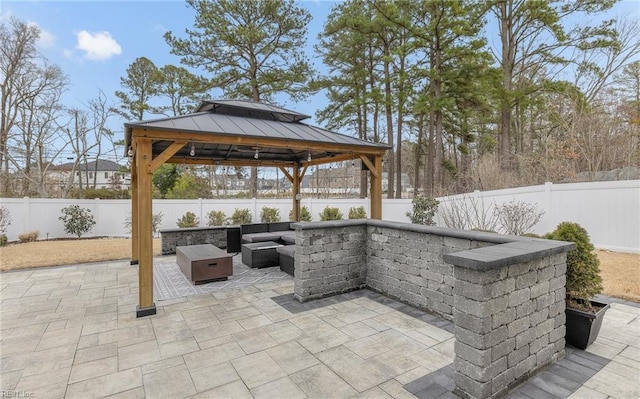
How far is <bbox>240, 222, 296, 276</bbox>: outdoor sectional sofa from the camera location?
5.95 metres

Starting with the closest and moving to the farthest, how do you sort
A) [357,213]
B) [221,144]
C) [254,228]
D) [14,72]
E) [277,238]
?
1. [221,144]
2. [277,238]
3. [254,228]
4. [357,213]
5. [14,72]

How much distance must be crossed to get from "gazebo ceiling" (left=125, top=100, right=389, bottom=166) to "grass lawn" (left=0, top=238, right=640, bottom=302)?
3.19 m

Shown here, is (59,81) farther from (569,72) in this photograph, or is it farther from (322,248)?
(569,72)

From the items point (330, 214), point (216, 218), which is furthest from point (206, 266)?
point (330, 214)

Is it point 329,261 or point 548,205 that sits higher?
point 548,205

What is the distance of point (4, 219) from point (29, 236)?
2.61 feet

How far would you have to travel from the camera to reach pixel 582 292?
9.89 ft

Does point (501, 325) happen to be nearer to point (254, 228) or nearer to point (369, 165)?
point (369, 165)

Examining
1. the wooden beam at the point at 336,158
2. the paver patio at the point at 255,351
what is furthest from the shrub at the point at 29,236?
the wooden beam at the point at 336,158

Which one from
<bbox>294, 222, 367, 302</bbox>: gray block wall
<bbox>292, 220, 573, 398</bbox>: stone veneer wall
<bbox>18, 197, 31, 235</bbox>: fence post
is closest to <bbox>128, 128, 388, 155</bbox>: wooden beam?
<bbox>294, 222, 367, 302</bbox>: gray block wall

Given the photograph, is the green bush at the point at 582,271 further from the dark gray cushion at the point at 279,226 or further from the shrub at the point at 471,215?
the dark gray cushion at the point at 279,226

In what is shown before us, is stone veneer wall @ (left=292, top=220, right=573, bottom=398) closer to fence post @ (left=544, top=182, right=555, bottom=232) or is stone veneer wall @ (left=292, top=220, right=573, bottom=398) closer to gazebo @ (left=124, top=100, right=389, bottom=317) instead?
gazebo @ (left=124, top=100, right=389, bottom=317)

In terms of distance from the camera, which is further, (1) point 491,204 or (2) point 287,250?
(1) point 491,204

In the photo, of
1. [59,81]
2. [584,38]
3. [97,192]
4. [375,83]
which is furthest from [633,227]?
[59,81]
